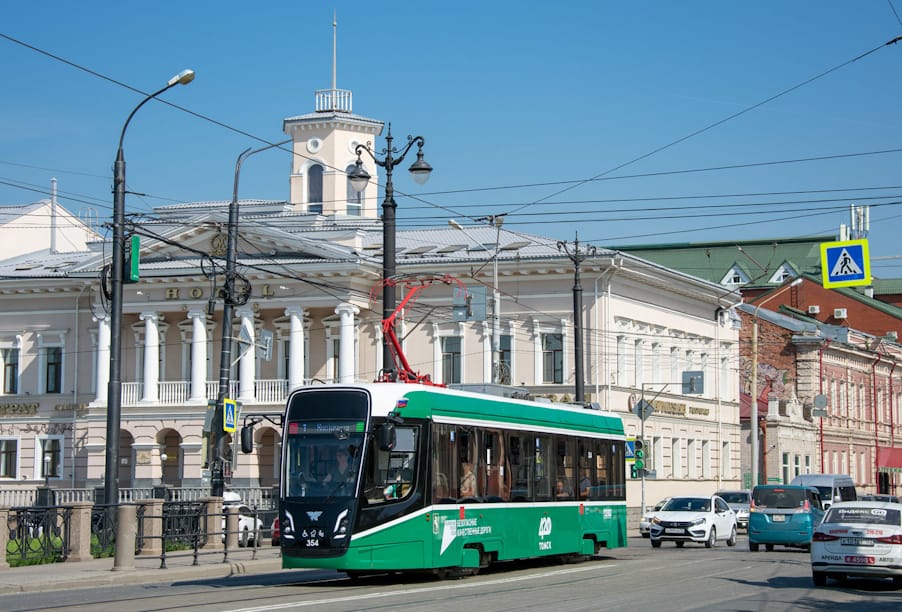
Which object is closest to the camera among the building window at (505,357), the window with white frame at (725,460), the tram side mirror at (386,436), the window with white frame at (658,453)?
the tram side mirror at (386,436)

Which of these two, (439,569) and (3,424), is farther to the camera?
(3,424)

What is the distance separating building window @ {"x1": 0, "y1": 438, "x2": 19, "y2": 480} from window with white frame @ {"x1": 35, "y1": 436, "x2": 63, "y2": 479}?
1.23 meters

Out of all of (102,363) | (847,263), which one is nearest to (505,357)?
(102,363)

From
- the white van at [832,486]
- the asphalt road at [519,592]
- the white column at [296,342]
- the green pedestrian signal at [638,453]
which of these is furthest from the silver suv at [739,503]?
the asphalt road at [519,592]

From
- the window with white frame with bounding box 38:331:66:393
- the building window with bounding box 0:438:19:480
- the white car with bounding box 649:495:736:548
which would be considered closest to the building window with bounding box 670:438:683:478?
the white car with bounding box 649:495:736:548

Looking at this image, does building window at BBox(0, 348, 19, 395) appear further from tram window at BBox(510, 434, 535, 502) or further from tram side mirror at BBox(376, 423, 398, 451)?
tram side mirror at BBox(376, 423, 398, 451)

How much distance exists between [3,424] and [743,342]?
39.2 m

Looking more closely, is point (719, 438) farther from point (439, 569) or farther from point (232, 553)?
point (439, 569)

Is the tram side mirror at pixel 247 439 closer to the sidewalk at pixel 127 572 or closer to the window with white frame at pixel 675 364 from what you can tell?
the sidewalk at pixel 127 572

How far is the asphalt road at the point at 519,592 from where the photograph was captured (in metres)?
18.8

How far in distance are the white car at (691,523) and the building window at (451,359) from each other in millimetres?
21385

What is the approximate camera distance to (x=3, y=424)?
216ft

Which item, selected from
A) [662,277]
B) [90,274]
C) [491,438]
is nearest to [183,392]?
[90,274]

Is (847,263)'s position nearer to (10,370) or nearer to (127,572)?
(127,572)
